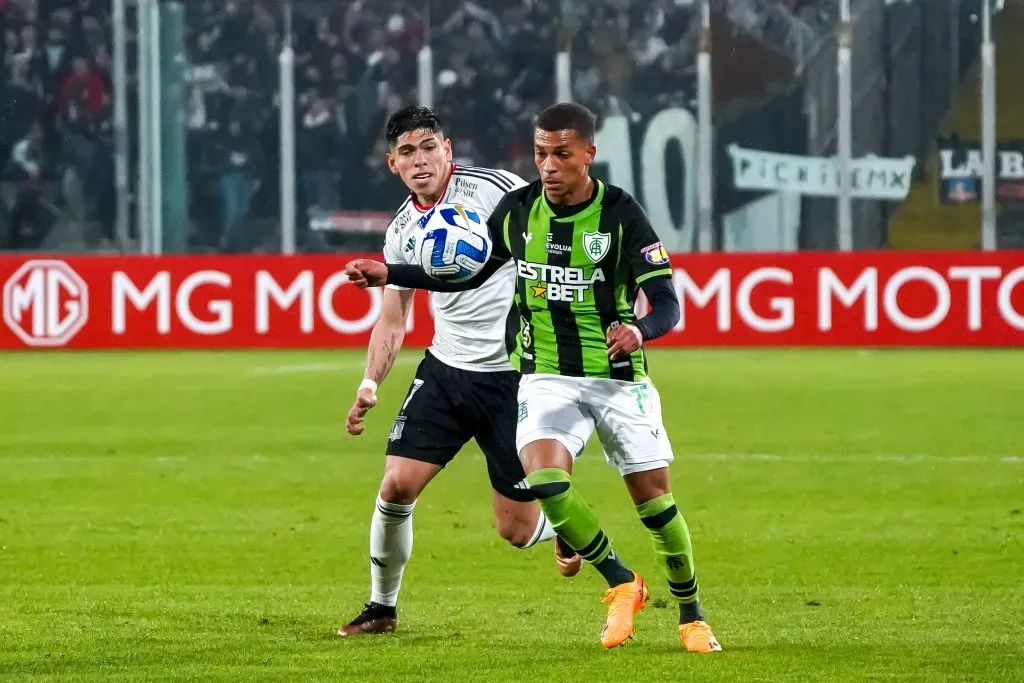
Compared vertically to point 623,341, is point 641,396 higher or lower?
lower

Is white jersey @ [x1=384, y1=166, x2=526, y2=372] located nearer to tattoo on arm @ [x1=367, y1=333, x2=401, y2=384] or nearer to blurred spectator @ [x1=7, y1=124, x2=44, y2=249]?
tattoo on arm @ [x1=367, y1=333, x2=401, y2=384]

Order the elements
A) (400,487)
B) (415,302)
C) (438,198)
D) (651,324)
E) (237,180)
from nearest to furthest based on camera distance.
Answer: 1. (651,324)
2. (400,487)
3. (438,198)
4. (415,302)
5. (237,180)

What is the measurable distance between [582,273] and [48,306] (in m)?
16.5

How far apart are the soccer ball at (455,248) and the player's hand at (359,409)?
1.64 ft

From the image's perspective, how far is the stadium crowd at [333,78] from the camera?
24.2 metres

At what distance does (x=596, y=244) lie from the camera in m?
5.73

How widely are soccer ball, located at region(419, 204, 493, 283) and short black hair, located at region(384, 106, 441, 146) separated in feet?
1.14

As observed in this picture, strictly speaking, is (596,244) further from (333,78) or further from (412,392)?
(333,78)

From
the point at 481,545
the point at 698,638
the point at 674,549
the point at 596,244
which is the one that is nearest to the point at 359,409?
the point at 596,244

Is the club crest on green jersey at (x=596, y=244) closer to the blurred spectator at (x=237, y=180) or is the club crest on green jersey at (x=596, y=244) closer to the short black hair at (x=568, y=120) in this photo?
the short black hair at (x=568, y=120)

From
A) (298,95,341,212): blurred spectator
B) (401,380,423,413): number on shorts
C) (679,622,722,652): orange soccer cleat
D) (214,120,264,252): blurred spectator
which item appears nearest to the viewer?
(679,622,722,652): orange soccer cleat

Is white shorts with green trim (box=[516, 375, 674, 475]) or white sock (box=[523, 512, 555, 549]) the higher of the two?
white shorts with green trim (box=[516, 375, 674, 475])

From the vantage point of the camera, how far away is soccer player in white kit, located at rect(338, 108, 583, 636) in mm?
6430

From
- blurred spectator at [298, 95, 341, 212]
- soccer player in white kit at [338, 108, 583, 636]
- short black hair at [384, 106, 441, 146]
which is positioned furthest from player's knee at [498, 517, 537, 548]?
blurred spectator at [298, 95, 341, 212]
